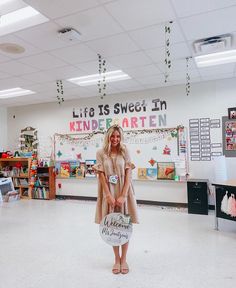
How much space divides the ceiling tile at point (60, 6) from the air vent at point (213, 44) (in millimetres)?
1617

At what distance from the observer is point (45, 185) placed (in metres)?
6.55

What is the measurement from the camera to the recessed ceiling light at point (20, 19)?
2.59 metres

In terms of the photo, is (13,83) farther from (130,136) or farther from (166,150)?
(166,150)

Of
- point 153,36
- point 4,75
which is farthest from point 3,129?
point 153,36

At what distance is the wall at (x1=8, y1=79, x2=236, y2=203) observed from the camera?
5023 millimetres

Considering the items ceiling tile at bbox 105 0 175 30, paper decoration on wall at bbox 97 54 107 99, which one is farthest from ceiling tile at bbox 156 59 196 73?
ceiling tile at bbox 105 0 175 30

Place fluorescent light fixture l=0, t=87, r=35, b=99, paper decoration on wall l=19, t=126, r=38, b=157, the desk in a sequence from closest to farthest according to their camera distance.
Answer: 1. the desk
2. fluorescent light fixture l=0, t=87, r=35, b=99
3. paper decoration on wall l=19, t=126, r=38, b=157

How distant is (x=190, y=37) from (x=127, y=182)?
81.6 inches

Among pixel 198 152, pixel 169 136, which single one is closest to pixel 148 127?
pixel 169 136

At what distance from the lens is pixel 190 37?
3070mm

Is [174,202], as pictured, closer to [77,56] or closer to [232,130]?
[232,130]

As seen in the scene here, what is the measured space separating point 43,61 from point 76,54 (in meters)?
0.63

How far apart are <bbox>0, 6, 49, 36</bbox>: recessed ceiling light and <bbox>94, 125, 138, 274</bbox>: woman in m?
1.51

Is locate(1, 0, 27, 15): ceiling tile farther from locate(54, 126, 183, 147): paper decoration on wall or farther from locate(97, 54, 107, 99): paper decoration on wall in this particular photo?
locate(54, 126, 183, 147): paper decoration on wall
